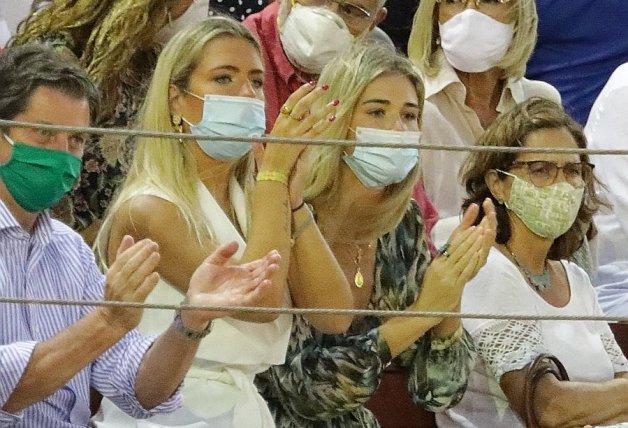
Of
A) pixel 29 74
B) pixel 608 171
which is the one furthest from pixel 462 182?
pixel 29 74

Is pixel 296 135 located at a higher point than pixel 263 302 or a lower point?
higher

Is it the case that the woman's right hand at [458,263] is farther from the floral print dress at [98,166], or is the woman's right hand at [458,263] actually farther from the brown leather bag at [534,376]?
the floral print dress at [98,166]

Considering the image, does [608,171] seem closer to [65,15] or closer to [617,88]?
[617,88]

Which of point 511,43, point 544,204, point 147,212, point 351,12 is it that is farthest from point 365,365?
point 511,43

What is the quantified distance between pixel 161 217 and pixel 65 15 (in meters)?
0.58

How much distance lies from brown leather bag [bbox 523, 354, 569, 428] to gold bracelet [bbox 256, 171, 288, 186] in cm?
54

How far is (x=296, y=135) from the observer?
7.64ft

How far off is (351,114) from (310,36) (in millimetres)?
408

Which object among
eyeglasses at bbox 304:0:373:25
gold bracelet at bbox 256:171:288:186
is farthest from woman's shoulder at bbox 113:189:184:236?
eyeglasses at bbox 304:0:373:25

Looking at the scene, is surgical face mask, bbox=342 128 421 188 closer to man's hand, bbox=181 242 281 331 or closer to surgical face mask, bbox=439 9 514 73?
man's hand, bbox=181 242 281 331

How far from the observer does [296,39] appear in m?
3.06

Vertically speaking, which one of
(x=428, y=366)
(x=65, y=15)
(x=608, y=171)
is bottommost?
(x=608, y=171)

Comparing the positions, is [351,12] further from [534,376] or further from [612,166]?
[534,376]

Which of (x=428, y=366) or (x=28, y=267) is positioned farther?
(x=428, y=366)
